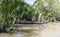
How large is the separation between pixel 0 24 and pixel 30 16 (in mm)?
7908

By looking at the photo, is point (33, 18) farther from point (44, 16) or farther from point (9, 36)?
point (9, 36)

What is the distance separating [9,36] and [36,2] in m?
→ 11.8

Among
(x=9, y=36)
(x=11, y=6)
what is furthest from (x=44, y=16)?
(x=9, y=36)

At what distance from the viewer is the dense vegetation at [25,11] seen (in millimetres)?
11129

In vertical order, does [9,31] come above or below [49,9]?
below

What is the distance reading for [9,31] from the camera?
11.0 m

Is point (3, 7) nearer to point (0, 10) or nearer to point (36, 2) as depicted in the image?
point (0, 10)

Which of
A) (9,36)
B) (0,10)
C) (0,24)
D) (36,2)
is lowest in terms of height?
(9,36)

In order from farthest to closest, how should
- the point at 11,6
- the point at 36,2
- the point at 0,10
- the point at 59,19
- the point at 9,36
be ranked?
the point at 59,19 → the point at 36,2 → the point at 11,6 → the point at 0,10 → the point at 9,36

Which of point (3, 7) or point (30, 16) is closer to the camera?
point (3, 7)

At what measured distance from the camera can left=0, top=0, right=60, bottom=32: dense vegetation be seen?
1113 centimetres

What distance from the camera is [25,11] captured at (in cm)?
1716

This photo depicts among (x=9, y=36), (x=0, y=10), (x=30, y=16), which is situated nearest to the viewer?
(x=9, y=36)

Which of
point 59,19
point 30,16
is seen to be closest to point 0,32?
point 30,16
